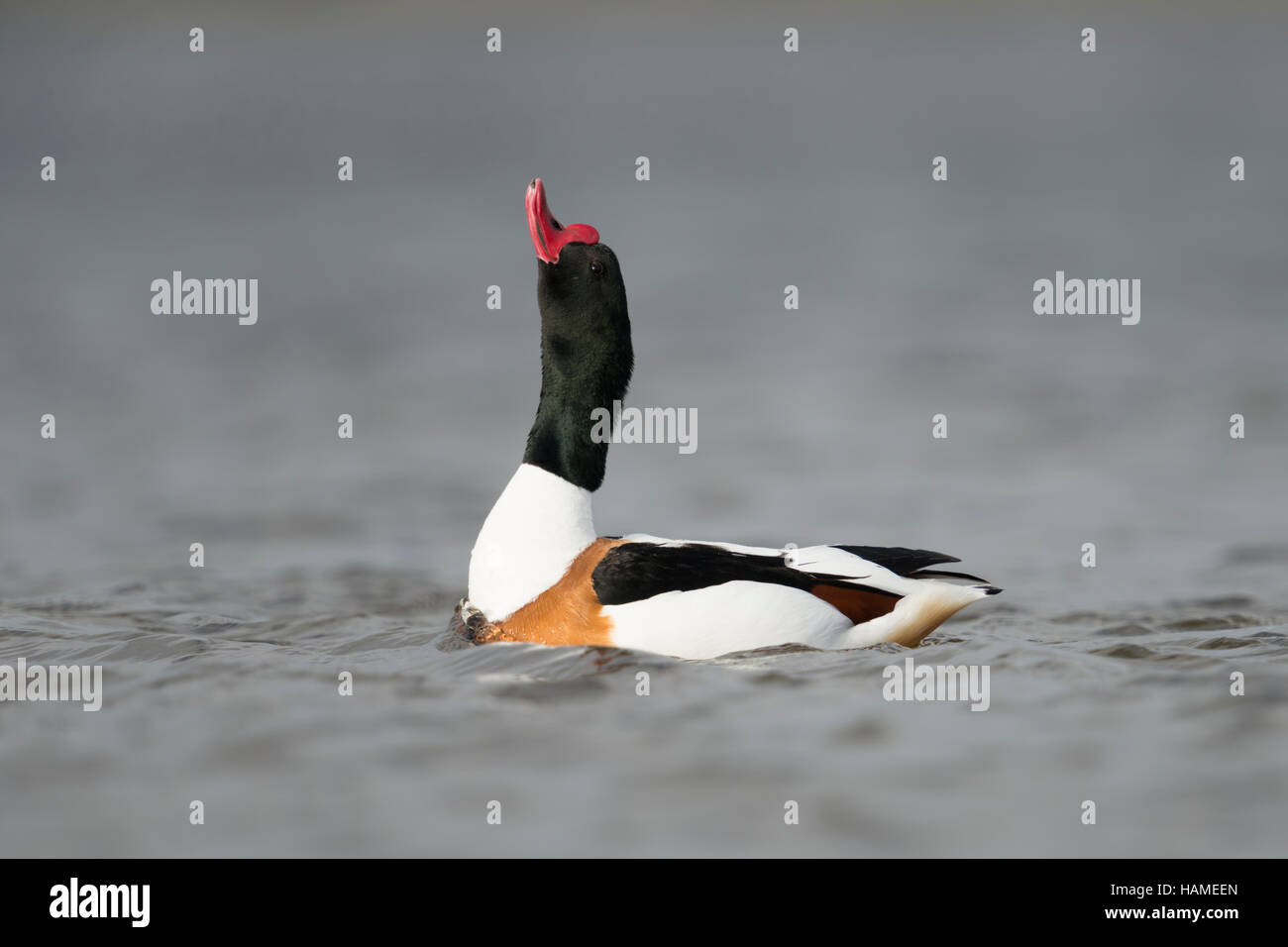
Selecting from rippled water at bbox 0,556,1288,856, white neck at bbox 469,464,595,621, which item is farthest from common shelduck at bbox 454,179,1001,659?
rippled water at bbox 0,556,1288,856

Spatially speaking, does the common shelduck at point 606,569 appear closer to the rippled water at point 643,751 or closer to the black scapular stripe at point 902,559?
the black scapular stripe at point 902,559

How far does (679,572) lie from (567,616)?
22.1 inches

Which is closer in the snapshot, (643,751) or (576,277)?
(643,751)

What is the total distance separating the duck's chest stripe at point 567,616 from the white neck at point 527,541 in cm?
6

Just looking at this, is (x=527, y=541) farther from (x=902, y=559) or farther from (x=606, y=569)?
(x=902, y=559)

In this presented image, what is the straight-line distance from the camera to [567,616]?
680 centimetres

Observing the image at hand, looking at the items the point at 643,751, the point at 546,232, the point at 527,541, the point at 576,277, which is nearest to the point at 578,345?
the point at 576,277

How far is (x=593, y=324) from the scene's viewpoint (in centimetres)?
735

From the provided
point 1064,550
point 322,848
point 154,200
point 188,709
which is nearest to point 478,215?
point 154,200

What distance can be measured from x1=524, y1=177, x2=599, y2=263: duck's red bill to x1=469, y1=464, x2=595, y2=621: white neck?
3.55 ft

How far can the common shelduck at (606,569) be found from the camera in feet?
22.1

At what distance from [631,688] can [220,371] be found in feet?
31.6

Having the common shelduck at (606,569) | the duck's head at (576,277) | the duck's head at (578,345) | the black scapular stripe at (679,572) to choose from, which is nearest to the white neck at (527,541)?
the common shelduck at (606,569)
